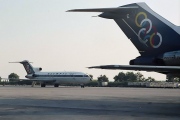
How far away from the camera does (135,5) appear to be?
15789 mm

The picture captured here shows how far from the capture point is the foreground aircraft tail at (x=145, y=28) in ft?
49.5

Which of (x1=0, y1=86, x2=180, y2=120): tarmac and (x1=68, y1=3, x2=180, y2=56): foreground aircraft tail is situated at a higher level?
(x1=68, y1=3, x2=180, y2=56): foreground aircraft tail

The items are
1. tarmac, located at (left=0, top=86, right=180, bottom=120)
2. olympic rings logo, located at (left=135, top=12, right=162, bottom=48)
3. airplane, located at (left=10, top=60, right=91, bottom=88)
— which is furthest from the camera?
airplane, located at (left=10, top=60, right=91, bottom=88)

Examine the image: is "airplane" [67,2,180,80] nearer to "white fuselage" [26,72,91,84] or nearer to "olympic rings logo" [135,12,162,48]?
"olympic rings logo" [135,12,162,48]

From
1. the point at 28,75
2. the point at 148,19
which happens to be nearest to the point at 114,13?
the point at 148,19

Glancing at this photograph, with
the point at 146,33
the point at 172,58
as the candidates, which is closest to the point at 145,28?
the point at 146,33

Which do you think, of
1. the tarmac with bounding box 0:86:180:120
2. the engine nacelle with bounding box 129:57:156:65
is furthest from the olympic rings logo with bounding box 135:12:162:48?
the tarmac with bounding box 0:86:180:120

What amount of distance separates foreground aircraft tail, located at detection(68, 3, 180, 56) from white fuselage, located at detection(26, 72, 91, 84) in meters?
46.2

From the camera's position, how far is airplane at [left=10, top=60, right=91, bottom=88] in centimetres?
6222

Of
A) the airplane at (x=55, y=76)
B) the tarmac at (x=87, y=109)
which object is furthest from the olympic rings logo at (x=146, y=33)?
the airplane at (x=55, y=76)

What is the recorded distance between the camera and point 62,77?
64.9 m

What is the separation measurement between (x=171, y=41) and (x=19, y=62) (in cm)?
6445

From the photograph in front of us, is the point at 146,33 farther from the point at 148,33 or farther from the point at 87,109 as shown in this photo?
the point at 87,109

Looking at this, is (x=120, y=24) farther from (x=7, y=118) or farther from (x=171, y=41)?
(x=7, y=118)
